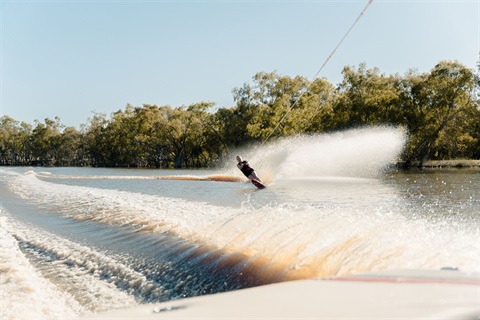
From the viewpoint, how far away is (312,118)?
5831cm

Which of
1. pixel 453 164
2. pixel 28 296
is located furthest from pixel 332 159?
pixel 28 296

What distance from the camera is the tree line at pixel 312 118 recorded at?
5188 centimetres

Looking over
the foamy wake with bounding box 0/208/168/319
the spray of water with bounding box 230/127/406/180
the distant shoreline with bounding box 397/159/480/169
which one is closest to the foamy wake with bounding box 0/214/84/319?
the foamy wake with bounding box 0/208/168/319

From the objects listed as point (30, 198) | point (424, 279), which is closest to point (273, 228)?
point (424, 279)

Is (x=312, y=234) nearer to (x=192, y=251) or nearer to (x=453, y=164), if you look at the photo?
(x=192, y=251)

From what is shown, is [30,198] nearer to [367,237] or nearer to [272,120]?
[367,237]

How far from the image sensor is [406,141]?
178 feet

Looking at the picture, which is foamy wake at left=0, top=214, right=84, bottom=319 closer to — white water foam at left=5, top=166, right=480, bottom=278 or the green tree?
white water foam at left=5, top=166, right=480, bottom=278

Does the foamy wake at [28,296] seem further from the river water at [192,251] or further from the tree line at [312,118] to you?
the tree line at [312,118]

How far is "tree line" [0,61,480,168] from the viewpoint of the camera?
51.9 m

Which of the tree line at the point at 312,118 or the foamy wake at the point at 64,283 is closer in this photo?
the foamy wake at the point at 64,283

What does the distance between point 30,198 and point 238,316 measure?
16.5 meters

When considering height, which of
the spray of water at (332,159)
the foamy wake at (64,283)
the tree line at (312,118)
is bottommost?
the foamy wake at (64,283)

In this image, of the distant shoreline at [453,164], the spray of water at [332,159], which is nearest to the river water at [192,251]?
the spray of water at [332,159]
